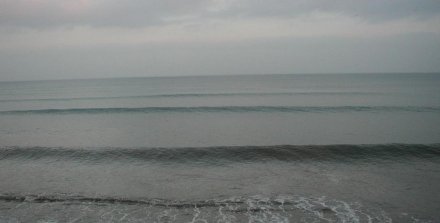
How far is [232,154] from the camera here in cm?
1708

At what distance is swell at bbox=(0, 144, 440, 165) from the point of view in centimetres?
1608

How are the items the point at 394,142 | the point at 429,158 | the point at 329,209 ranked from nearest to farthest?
the point at 329,209
the point at 429,158
the point at 394,142

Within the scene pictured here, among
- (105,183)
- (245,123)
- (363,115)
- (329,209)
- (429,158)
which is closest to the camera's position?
(329,209)

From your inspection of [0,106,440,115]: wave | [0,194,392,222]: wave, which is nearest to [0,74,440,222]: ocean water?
[0,194,392,222]: wave

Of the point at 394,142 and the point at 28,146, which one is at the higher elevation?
the point at 394,142

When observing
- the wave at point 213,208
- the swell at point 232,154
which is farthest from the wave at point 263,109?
the wave at point 213,208

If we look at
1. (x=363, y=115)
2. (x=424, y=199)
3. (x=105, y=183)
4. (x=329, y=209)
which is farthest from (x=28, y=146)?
(x=363, y=115)

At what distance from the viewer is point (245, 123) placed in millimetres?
26438

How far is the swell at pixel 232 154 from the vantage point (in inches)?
633

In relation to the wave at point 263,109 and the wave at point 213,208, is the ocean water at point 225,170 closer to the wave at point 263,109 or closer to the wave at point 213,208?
the wave at point 213,208

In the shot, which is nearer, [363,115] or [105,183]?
[105,183]

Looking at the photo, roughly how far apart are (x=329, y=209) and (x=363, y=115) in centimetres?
2150

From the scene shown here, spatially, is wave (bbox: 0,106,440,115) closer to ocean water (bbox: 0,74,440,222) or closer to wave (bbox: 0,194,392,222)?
ocean water (bbox: 0,74,440,222)

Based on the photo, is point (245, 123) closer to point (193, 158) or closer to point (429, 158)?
point (193, 158)
